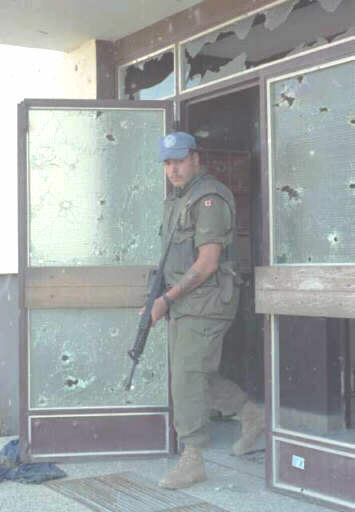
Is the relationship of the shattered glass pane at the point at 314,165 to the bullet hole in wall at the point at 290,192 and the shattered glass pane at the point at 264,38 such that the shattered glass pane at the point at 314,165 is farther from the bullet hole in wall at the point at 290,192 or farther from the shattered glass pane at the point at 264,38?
the shattered glass pane at the point at 264,38

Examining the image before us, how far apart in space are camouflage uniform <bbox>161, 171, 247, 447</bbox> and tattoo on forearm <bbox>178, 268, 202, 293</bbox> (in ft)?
0.19

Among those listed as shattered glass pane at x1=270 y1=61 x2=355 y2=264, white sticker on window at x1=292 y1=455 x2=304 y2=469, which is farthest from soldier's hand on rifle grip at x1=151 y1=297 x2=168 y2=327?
white sticker on window at x1=292 y1=455 x2=304 y2=469

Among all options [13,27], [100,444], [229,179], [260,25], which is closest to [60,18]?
[13,27]

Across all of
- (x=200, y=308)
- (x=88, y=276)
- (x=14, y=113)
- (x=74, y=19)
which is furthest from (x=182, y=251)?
(x=14, y=113)

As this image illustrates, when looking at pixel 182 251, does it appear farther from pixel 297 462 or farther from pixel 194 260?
pixel 297 462

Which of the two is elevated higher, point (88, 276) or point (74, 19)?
point (74, 19)

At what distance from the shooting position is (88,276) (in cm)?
522

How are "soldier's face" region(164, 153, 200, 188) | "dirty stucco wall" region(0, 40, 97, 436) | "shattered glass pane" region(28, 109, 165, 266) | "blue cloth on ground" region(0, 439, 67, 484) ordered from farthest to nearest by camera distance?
"dirty stucco wall" region(0, 40, 97, 436) < "shattered glass pane" region(28, 109, 165, 266) < "blue cloth on ground" region(0, 439, 67, 484) < "soldier's face" region(164, 153, 200, 188)

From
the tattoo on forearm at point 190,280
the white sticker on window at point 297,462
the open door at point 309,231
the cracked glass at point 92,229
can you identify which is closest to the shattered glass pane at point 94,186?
the cracked glass at point 92,229

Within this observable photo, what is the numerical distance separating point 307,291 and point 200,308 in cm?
64

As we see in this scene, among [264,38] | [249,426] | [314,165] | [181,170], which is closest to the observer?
[314,165]

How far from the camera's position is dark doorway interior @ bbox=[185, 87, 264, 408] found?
21.7 feet

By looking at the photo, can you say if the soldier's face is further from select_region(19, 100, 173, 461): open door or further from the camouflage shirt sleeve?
select_region(19, 100, 173, 461): open door

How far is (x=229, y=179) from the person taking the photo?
21.5ft
